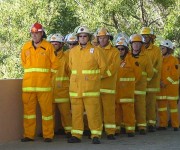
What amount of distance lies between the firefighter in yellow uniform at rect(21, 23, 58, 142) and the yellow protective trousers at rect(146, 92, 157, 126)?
2.66 metres

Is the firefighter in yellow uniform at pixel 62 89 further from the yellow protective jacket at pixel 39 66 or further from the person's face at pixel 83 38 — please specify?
the person's face at pixel 83 38

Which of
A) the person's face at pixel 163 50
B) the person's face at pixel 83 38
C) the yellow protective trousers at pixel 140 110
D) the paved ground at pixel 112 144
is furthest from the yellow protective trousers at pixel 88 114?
the person's face at pixel 163 50

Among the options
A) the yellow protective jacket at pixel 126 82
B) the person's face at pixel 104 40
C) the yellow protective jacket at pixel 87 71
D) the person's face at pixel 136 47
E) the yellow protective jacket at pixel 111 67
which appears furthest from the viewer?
the person's face at pixel 136 47

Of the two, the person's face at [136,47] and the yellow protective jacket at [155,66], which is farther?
the yellow protective jacket at [155,66]

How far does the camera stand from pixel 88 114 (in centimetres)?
976

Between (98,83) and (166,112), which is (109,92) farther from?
(166,112)

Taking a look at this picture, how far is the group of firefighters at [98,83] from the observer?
980cm

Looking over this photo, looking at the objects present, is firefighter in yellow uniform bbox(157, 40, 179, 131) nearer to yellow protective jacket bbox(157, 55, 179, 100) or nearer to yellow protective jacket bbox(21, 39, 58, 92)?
yellow protective jacket bbox(157, 55, 179, 100)

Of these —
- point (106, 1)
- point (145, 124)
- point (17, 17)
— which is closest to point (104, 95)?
point (145, 124)

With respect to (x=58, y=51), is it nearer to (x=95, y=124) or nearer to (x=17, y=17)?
(x=95, y=124)

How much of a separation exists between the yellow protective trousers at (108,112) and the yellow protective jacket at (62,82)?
0.73 metres

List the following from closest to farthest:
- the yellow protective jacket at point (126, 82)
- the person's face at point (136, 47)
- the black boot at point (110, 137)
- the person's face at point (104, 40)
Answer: the black boot at point (110, 137), the person's face at point (104, 40), the yellow protective jacket at point (126, 82), the person's face at point (136, 47)

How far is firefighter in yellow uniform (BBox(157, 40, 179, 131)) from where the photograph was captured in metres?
12.1

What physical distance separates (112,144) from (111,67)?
1.43m
